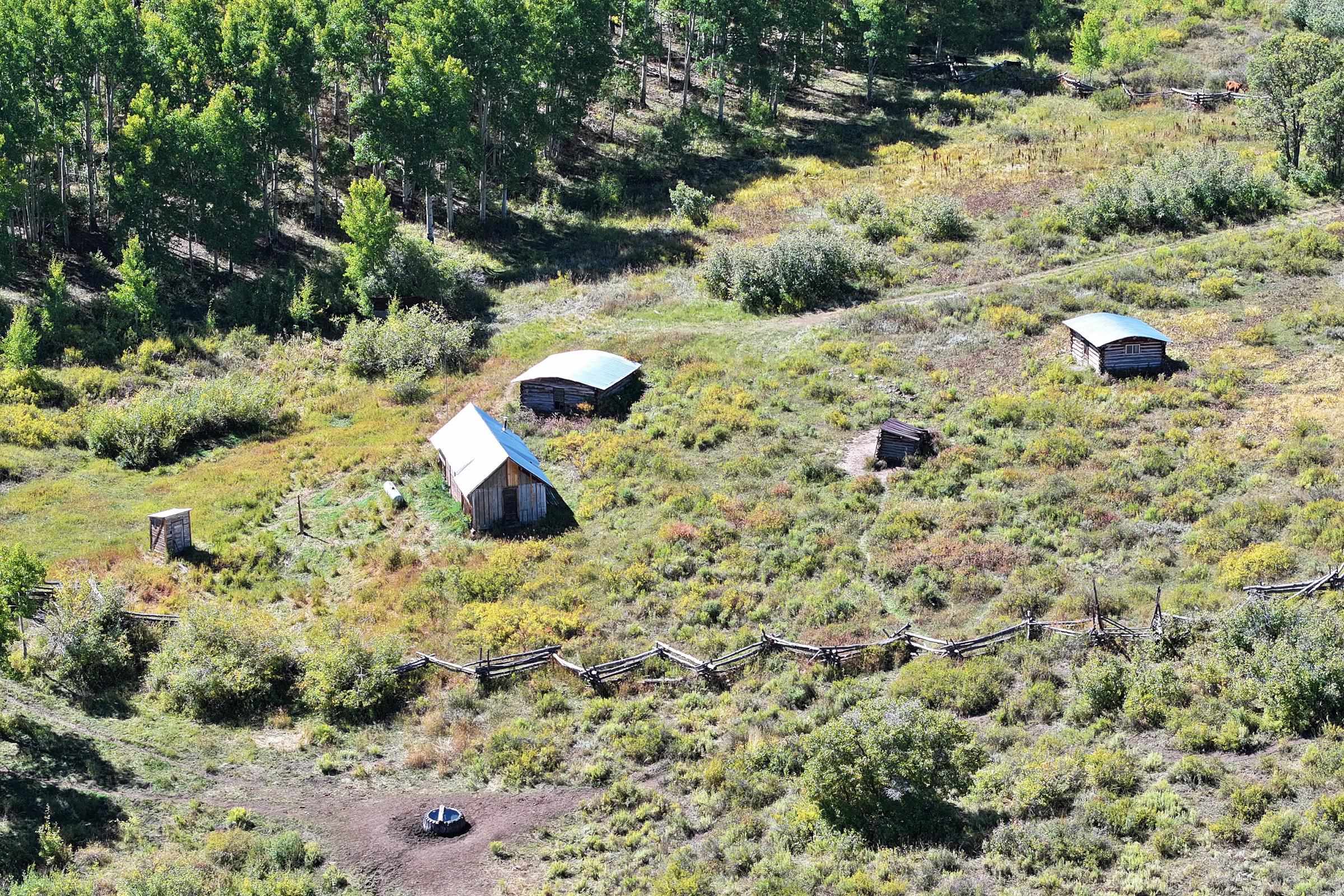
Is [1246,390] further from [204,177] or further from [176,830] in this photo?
[204,177]

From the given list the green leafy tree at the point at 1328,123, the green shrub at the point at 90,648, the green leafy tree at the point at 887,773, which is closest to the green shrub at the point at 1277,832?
the green leafy tree at the point at 887,773

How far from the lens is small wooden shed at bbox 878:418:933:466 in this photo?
4694 cm

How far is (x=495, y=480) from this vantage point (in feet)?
149

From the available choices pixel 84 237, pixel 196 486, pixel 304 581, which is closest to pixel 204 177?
pixel 84 237

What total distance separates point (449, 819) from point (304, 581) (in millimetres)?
15272

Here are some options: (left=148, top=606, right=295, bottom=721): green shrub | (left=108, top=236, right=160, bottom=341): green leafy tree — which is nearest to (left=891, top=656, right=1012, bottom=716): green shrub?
(left=148, top=606, right=295, bottom=721): green shrub

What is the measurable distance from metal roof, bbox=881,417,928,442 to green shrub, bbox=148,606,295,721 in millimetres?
23113

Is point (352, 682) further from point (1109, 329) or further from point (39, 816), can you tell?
point (1109, 329)

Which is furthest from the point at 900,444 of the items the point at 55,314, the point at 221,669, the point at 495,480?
the point at 55,314

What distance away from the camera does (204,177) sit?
6825cm

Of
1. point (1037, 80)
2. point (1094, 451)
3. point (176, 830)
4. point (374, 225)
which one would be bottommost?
point (176, 830)

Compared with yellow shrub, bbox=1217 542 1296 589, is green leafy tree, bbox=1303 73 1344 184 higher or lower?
higher

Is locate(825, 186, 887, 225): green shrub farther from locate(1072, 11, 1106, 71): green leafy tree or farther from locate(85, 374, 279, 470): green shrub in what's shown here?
locate(85, 374, 279, 470): green shrub

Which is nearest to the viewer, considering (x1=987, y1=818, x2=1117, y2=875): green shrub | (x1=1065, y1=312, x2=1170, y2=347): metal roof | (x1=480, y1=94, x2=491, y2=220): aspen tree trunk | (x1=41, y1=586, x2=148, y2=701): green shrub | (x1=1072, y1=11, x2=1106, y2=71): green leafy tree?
(x1=987, y1=818, x2=1117, y2=875): green shrub
